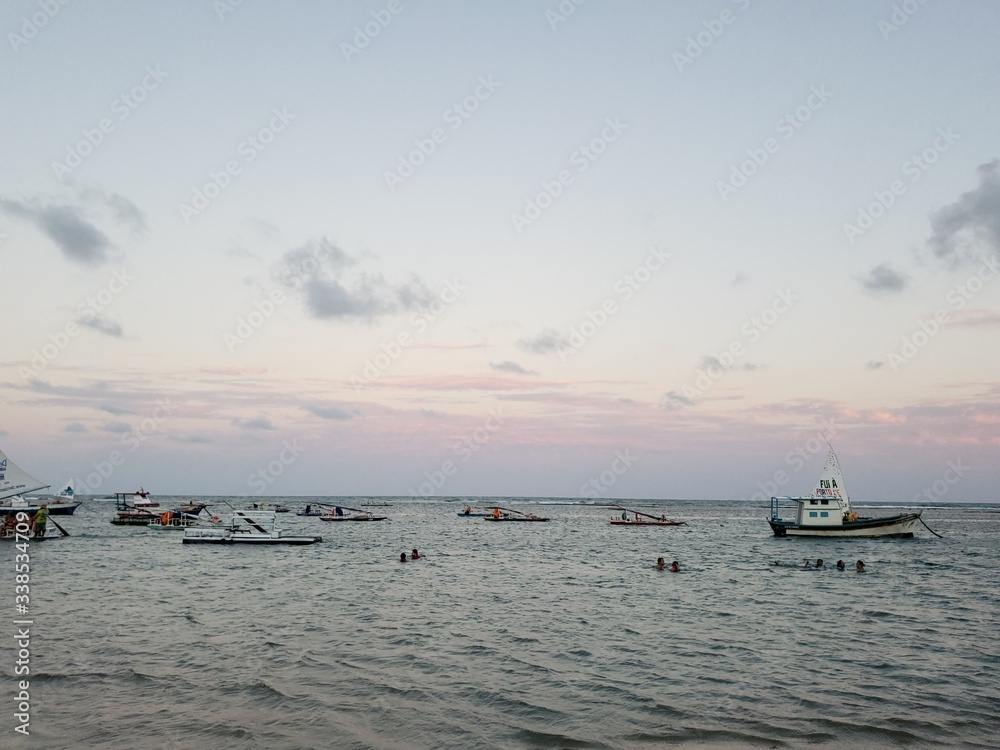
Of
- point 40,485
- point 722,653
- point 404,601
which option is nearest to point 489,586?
point 404,601

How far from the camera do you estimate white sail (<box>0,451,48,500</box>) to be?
5484 cm

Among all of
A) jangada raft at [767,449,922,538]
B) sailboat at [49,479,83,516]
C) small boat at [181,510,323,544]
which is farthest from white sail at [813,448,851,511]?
sailboat at [49,479,83,516]

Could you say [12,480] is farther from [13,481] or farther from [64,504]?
[64,504]

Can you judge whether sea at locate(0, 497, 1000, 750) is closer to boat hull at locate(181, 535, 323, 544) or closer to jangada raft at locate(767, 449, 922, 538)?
boat hull at locate(181, 535, 323, 544)

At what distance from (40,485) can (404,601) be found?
140ft

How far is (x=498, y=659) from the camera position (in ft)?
72.9

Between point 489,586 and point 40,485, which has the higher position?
point 40,485

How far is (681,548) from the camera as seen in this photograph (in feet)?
224

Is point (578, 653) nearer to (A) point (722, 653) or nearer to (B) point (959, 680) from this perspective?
(A) point (722, 653)

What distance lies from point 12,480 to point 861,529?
79.7 m

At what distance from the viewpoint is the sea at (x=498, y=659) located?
15.8m

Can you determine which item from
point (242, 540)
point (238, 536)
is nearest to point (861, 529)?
point (242, 540)

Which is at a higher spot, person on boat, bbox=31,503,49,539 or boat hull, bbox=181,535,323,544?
person on boat, bbox=31,503,49,539

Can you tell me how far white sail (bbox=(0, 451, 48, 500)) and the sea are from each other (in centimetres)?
1249
